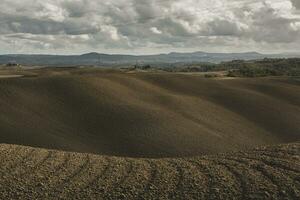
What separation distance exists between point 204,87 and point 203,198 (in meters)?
47.7

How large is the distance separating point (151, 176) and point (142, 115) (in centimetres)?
2463

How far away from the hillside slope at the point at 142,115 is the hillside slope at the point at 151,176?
467 inches

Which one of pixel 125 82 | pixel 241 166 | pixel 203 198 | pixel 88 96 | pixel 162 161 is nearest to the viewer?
pixel 203 198

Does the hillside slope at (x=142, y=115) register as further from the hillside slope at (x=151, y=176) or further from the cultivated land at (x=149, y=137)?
the hillside slope at (x=151, y=176)

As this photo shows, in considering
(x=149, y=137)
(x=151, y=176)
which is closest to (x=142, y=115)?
(x=149, y=137)

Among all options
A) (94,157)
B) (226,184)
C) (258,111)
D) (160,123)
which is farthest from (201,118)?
(226,184)

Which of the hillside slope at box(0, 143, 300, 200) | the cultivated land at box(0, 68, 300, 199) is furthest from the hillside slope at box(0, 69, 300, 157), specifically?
the hillside slope at box(0, 143, 300, 200)

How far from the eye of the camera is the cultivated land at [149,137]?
19906 mm

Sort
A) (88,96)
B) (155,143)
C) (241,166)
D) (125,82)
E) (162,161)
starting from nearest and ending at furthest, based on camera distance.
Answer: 1. (241,166)
2. (162,161)
3. (155,143)
4. (88,96)
5. (125,82)

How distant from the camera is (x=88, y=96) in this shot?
52250 mm

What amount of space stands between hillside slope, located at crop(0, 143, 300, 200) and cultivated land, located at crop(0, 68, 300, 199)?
0.04 metres

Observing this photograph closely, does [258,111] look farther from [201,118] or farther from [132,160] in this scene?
[132,160]

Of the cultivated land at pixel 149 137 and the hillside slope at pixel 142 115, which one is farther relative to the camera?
the hillside slope at pixel 142 115

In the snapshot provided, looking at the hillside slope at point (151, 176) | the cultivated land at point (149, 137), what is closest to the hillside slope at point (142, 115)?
the cultivated land at point (149, 137)
